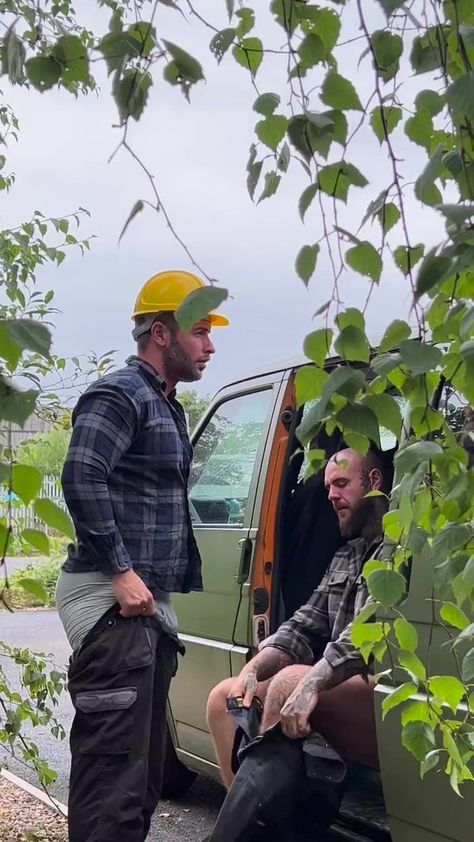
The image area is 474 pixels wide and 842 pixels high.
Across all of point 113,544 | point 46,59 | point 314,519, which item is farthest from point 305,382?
point 314,519

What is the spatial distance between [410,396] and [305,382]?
0.17 m

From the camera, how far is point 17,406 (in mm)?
1168

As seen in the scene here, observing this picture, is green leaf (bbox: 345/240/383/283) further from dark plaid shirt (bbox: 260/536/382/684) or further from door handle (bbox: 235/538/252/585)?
door handle (bbox: 235/538/252/585)

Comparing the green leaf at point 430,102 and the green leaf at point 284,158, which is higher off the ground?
the green leaf at point 430,102

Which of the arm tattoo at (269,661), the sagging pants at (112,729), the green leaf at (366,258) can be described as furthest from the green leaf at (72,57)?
the arm tattoo at (269,661)

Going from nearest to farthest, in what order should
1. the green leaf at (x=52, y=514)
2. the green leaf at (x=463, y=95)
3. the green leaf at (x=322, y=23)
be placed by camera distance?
the green leaf at (x=463, y=95)
the green leaf at (x=52, y=514)
the green leaf at (x=322, y=23)

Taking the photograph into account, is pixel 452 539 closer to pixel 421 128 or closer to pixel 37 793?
pixel 421 128

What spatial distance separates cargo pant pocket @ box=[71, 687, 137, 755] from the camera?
108 inches

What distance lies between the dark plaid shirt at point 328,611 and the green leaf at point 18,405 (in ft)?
8.23

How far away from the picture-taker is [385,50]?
1.47 m

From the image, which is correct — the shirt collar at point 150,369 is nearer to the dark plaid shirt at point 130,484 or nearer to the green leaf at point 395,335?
the dark plaid shirt at point 130,484

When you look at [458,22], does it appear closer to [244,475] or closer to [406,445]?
[406,445]

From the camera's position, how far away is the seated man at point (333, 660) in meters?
3.31

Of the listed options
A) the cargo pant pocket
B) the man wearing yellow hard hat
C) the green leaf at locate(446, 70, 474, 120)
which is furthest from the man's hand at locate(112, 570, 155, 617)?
the green leaf at locate(446, 70, 474, 120)
